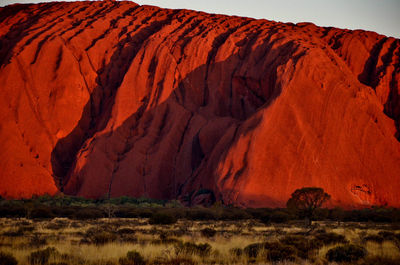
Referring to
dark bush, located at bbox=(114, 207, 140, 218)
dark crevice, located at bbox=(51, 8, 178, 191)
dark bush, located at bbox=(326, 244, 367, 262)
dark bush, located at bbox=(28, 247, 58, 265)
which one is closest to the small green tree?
dark bush, located at bbox=(114, 207, 140, 218)

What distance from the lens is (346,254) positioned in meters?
12.9

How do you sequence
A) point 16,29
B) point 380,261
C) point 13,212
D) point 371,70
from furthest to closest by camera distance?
point 16,29, point 371,70, point 13,212, point 380,261

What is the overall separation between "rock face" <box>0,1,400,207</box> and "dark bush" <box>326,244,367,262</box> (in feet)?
104

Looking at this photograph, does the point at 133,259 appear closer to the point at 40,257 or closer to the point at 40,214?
the point at 40,257

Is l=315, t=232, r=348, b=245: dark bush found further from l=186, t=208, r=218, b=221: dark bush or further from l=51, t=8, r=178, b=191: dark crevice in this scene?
l=51, t=8, r=178, b=191: dark crevice

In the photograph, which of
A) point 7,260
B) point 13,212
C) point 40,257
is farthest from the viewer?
point 13,212

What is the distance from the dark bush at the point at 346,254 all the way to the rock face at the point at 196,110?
3178 centimetres

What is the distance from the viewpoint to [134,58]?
6619cm

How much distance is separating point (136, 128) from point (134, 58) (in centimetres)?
1204

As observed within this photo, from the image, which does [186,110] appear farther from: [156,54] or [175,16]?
[175,16]

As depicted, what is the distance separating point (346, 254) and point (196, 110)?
49759 mm

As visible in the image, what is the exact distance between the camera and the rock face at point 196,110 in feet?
162

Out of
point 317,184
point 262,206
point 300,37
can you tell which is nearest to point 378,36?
point 300,37

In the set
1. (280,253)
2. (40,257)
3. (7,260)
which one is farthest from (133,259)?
(280,253)
